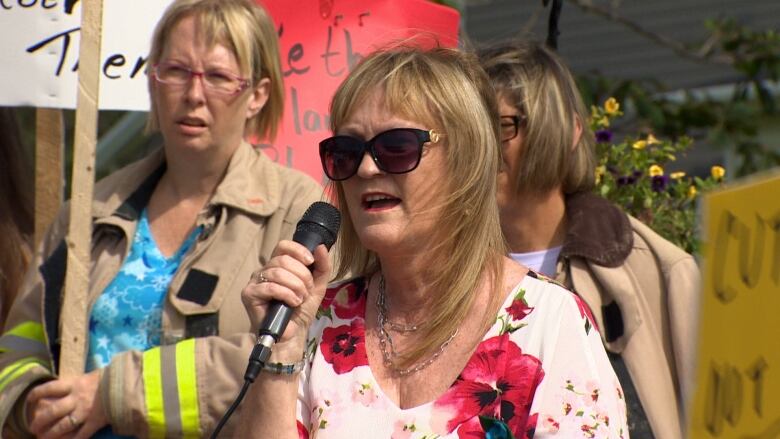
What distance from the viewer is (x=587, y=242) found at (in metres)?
3.84

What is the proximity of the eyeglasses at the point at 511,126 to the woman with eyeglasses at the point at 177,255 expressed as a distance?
1.91 ft

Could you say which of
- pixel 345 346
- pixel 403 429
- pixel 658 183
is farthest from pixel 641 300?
pixel 403 429

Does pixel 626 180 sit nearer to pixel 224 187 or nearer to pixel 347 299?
pixel 224 187

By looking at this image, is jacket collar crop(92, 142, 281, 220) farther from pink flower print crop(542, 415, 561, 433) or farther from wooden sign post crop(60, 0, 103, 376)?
pink flower print crop(542, 415, 561, 433)

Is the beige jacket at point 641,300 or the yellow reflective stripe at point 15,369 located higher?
the beige jacket at point 641,300

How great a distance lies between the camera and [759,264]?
193cm

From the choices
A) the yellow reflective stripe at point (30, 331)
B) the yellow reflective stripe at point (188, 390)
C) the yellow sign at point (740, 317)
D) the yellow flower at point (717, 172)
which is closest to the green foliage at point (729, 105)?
the yellow flower at point (717, 172)

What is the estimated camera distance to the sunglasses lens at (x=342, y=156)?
9.58ft

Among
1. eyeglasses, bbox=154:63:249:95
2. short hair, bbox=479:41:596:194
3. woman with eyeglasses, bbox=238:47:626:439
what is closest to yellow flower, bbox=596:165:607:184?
short hair, bbox=479:41:596:194

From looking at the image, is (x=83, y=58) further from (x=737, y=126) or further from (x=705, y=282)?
(x=737, y=126)

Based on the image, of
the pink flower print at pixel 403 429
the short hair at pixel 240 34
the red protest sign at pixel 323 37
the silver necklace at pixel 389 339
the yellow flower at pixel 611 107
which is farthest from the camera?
the red protest sign at pixel 323 37

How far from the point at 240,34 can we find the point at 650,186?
4.79 ft

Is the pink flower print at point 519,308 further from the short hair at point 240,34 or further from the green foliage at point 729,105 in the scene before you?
the green foliage at point 729,105

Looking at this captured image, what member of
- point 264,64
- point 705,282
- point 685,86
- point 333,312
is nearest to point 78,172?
point 264,64
